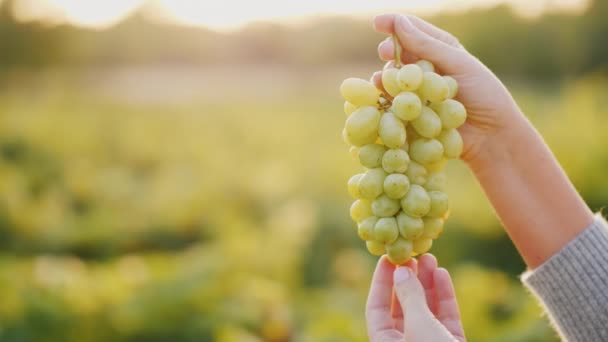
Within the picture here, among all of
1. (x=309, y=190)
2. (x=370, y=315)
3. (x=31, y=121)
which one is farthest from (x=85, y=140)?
(x=370, y=315)

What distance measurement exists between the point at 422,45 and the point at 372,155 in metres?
0.25

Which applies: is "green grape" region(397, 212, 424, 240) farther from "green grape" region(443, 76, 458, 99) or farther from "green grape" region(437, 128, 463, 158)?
"green grape" region(443, 76, 458, 99)

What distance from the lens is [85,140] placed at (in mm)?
7211

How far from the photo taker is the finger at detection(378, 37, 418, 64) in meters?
1.41

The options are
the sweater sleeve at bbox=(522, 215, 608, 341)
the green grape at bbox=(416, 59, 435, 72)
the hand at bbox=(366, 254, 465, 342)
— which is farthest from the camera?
the sweater sleeve at bbox=(522, 215, 608, 341)

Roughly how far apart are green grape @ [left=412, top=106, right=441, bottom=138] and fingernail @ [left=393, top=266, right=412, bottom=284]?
0.26m

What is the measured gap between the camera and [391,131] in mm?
1243

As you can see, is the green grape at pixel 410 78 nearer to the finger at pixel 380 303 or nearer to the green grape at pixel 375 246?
the green grape at pixel 375 246

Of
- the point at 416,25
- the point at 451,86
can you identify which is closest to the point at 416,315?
the point at 451,86

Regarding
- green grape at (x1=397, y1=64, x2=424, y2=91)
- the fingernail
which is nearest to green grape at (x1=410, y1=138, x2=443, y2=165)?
green grape at (x1=397, y1=64, x2=424, y2=91)

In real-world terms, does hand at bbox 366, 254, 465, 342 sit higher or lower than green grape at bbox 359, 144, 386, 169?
lower

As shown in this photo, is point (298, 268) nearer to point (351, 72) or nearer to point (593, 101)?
point (593, 101)

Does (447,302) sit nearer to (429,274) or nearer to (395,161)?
(429,274)

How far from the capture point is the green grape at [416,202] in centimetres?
125
